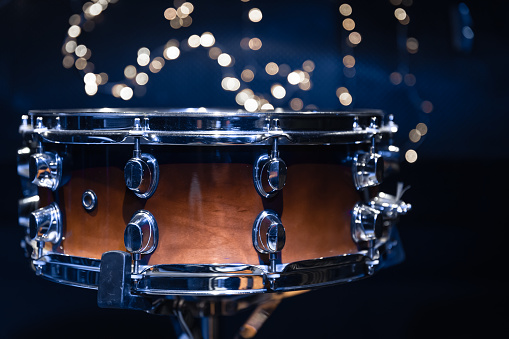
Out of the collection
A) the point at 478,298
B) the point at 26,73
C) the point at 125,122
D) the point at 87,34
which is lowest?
the point at 478,298

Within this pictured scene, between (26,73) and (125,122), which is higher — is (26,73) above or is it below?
above

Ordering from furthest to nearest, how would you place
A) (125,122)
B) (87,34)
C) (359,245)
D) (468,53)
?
(468,53), (87,34), (359,245), (125,122)

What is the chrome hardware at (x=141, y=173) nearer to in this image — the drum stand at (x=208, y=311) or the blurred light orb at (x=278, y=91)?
the drum stand at (x=208, y=311)

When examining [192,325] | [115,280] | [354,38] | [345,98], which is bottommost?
[192,325]

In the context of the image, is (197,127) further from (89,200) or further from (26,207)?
(26,207)

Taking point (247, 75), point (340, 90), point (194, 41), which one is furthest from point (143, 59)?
point (340, 90)

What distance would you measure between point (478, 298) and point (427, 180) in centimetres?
50

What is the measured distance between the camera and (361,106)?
2236 mm

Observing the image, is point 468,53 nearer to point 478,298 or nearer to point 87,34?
point 478,298

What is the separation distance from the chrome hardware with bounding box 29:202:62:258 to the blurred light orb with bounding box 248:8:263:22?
1.24 meters

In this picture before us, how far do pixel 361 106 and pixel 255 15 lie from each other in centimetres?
54

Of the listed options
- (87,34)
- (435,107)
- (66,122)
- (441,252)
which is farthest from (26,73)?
(441,252)

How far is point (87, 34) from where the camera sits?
2115 millimetres

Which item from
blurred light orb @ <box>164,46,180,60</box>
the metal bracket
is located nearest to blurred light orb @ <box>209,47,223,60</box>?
blurred light orb @ <box>164,46,180,60</box>
